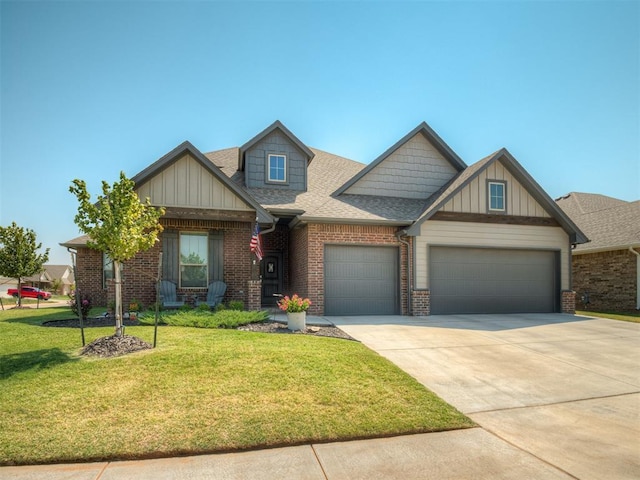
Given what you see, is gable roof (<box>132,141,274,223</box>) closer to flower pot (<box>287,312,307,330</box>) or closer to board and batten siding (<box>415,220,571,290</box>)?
flower pot (<box>287,312,307,330</box>)

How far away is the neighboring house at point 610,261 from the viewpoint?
16281 mm

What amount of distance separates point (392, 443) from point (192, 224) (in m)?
10.5

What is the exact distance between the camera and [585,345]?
29.1ft

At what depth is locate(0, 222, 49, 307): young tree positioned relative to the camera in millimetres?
20188

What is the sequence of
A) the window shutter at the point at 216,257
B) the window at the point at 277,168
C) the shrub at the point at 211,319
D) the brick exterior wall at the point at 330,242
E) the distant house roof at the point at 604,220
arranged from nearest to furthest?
the shrub at the point at 211,319 → the brick exterior wall at the point at 330,242 → the window shutter at the point at 216,257 → the window at the point at 277,168 → the distant house roof at the point at 604,220

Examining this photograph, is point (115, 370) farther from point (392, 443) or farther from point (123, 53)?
point (123, 53)

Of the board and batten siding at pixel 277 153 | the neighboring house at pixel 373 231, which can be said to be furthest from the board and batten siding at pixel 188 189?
the board and batten siding at pixel 277 153

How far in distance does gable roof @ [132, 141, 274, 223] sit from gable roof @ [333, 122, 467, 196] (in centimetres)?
382

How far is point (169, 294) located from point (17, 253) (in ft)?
44.8

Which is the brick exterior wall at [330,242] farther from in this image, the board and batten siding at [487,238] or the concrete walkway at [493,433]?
the concrete walkway at [493,433]

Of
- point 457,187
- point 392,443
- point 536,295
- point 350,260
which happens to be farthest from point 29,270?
point 536,295

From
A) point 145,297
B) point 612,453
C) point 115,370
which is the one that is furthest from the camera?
point 145,297

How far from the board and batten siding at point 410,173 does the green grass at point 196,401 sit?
366 inches

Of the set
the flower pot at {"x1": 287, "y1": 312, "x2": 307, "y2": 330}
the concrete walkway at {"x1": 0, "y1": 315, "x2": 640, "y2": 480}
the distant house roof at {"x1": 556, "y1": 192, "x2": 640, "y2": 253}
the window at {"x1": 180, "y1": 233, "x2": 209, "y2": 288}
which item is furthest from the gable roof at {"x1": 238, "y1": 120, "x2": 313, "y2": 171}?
the distant house roof at {"x1": 556, "y1": 192, "x2": 640, "y2": 253}
